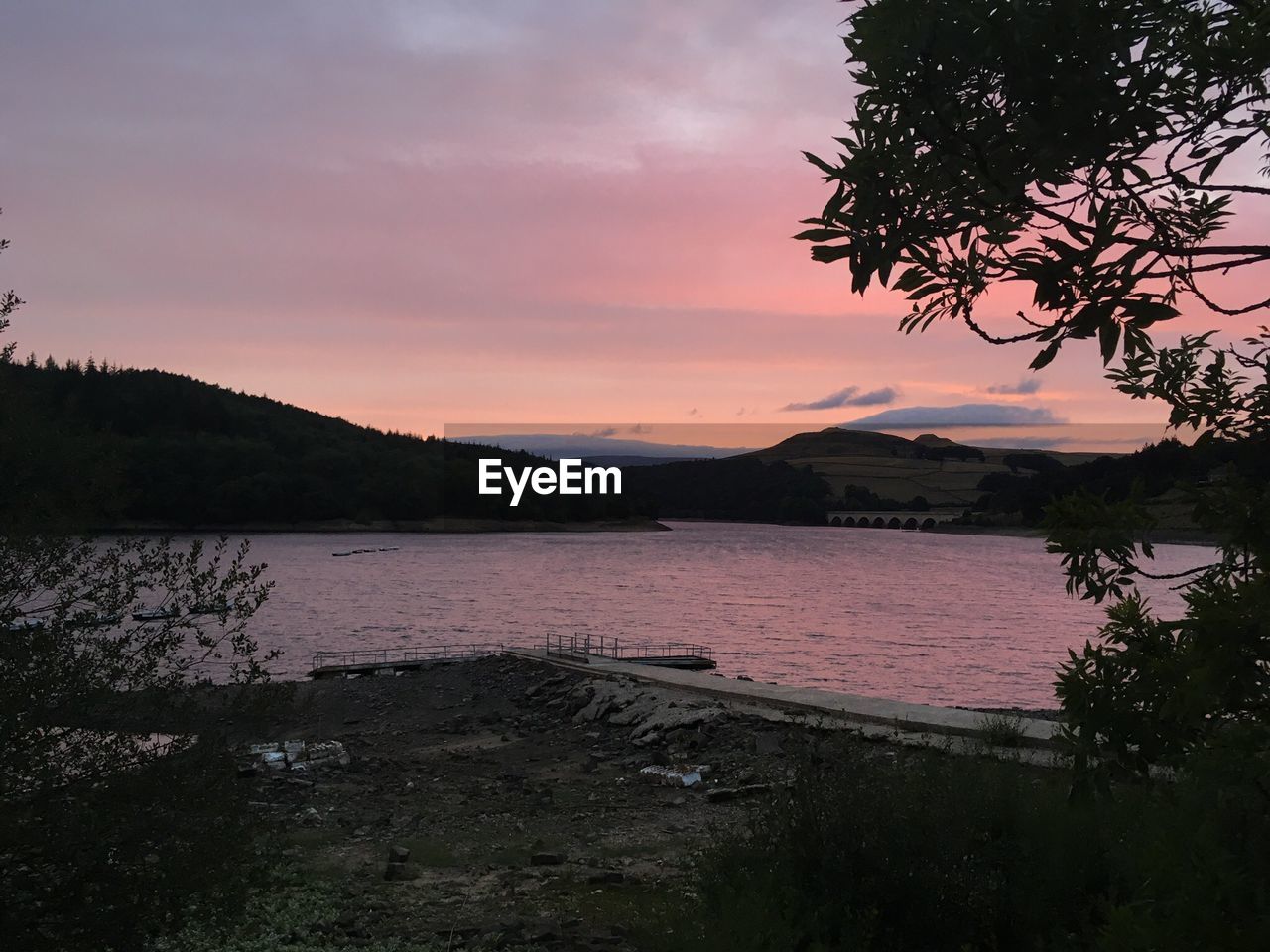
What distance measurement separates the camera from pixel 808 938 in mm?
8055

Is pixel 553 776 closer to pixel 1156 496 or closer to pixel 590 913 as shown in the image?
pixel 590 913

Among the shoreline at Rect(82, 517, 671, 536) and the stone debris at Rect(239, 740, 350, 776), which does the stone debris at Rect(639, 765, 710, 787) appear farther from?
the shoreline at Rect(82, 517, 671, 536)

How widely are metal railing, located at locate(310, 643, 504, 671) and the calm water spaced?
155cm

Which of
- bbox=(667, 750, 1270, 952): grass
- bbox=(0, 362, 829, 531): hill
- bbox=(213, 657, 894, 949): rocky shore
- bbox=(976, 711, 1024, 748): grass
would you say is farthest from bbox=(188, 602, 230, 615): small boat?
bbox=(0, 362, 829, 531): hill

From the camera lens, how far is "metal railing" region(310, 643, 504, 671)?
41575 millimetres

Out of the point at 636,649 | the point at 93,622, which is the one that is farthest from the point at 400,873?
the point at 636,649

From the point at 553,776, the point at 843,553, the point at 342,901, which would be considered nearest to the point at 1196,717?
the point at 342,901

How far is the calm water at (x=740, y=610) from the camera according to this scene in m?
47.0

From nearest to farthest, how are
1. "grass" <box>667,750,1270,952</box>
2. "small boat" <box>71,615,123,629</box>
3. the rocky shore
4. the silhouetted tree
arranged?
the silhouetted tree, "small boat" <box>71,615,123,629</box>, "grass" <box>667,750,1270,952</box>, the rocky shore

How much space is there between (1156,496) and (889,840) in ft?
13.9

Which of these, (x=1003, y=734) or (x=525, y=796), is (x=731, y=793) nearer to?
(x=525, y=796)

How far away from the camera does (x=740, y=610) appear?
240 ft

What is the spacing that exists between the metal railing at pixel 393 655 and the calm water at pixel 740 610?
5.09 ft

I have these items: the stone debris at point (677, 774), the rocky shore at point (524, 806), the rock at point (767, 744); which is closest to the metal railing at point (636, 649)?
the rocky shore at point (524, 806)
